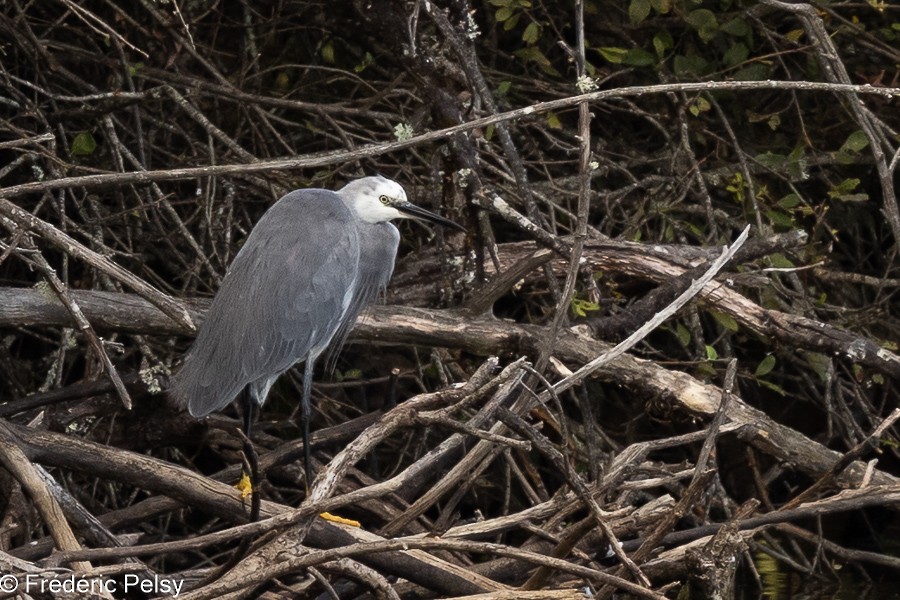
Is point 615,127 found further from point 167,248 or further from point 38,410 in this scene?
point 38,410

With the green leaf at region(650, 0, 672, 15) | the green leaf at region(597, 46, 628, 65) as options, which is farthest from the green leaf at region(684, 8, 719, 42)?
the green leaf at region(597, 46, 628, 65)

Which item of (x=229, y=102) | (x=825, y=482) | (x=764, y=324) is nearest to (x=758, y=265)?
(x=764, y=324)

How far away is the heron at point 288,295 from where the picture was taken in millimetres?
2729

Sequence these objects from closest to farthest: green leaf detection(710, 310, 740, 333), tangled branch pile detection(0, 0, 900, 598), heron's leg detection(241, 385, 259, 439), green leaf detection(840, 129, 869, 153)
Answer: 1. tangled branch pile detection(0, 0, 900, 598)
2. heron's leg detection(241, 385, 259, 439)
3. green leaf detection(710, 310, 740, 333)
4. green leaf detection(840, 129, 869, 153)

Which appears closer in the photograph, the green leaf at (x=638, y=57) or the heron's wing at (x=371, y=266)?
the heron's wing at (x=371, y=266)

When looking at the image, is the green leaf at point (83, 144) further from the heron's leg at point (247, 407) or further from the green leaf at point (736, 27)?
the green leaf at point (736, 27)

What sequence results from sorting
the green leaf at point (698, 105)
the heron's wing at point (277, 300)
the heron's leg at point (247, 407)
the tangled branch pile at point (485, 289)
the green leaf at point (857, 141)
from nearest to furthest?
the tangled branch pile at point (485, 289) → the heron's wing at point (277, 300) → the heron's leg at point (247, 407) → the green leaf at point (857, 141) → the green leaf at point (698, 105)

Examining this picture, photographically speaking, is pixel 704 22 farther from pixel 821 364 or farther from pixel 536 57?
pixel 821 364

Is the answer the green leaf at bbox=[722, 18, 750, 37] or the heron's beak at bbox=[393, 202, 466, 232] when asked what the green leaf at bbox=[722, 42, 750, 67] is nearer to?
the green leaf at bbox=[722, 18, 750, 37]

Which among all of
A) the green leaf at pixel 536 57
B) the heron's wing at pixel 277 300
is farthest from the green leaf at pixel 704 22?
the heron's wing at pixel 277 300

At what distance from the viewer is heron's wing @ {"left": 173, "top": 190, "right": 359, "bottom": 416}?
2725 mm

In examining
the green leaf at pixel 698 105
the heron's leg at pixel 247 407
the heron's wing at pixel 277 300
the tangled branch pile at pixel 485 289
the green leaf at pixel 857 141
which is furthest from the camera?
the green leaf at pixel 698 105

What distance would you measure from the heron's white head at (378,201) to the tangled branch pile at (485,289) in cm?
10

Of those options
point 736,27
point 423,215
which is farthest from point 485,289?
point 736,27
